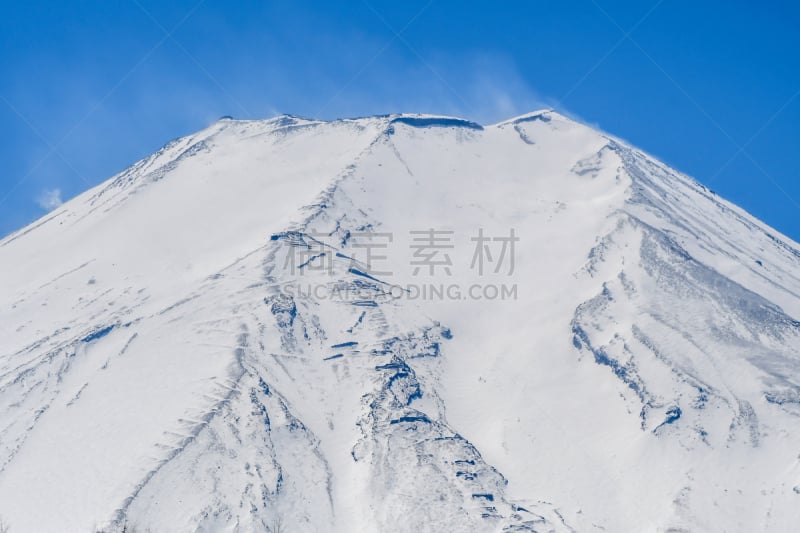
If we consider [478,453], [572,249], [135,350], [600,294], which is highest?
[572,249]

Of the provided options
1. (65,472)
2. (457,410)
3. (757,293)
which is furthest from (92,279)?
(757,293)

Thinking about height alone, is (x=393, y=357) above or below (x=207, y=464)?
above

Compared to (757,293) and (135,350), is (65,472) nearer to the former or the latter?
(135,350)

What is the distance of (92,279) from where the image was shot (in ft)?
554

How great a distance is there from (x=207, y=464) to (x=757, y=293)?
9620 centimetres

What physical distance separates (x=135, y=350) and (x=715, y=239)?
11247 centimetres

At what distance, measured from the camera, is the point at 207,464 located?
113m

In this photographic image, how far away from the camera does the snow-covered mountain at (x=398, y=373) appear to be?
111312 mm

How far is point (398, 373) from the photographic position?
134 m

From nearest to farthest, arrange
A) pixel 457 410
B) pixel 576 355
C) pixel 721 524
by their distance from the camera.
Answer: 1. pixel 721 524
2. pixel 457 410
3. pixel 576 355

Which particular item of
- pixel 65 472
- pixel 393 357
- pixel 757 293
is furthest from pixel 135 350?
pixel 757 293

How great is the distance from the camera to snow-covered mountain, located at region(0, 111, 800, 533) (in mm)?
111312

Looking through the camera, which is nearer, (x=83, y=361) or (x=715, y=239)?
(x=83, y=361)

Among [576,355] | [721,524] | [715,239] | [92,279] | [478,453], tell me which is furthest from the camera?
[715,239]
